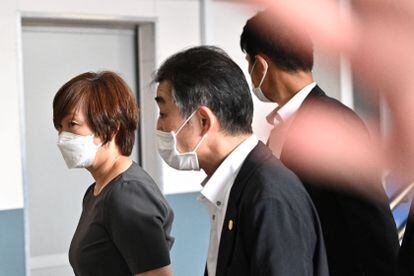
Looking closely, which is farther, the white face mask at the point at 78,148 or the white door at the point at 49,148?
the white door at the point at 49,148

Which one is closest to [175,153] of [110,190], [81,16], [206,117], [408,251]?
[206,117]

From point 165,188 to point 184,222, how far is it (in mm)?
257

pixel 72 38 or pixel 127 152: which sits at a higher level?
pixel 72 38

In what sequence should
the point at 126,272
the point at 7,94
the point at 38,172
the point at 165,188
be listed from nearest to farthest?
1. the point at 126,272
2. the point at 7,94
3. the point at 38,172
4. the point at 165,188

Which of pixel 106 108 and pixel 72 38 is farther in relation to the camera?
pixel 72 38

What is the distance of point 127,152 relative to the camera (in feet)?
5.57

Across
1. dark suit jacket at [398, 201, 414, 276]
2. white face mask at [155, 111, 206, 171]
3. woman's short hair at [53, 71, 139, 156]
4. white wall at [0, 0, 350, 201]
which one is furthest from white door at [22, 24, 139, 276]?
dark suit jacket at [398, 201, 414, 276]

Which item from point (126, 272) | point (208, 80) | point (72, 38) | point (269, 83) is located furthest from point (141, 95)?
point (208, 80)

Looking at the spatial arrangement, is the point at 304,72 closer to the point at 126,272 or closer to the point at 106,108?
the point at 106,108

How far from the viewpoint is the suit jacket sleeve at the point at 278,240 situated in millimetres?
954

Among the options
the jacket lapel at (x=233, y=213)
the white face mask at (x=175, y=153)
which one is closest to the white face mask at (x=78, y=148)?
the white face mask at (x=175, y=153)

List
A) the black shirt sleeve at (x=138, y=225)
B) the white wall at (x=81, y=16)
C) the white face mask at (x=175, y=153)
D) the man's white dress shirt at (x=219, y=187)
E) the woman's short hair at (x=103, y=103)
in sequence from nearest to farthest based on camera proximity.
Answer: the man's white dress shirt at (x=219, y=187)
the white face mask at (x=175, y=153)
the black shirt sleeve at (x=138, y=225)
the woman's short hair at (x=103, y=103)
the white wall at (x=81, y=16)

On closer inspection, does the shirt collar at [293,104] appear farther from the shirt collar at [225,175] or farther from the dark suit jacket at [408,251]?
the dark suit jacket at [408,251]

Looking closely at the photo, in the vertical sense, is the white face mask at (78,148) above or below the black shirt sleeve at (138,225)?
above
